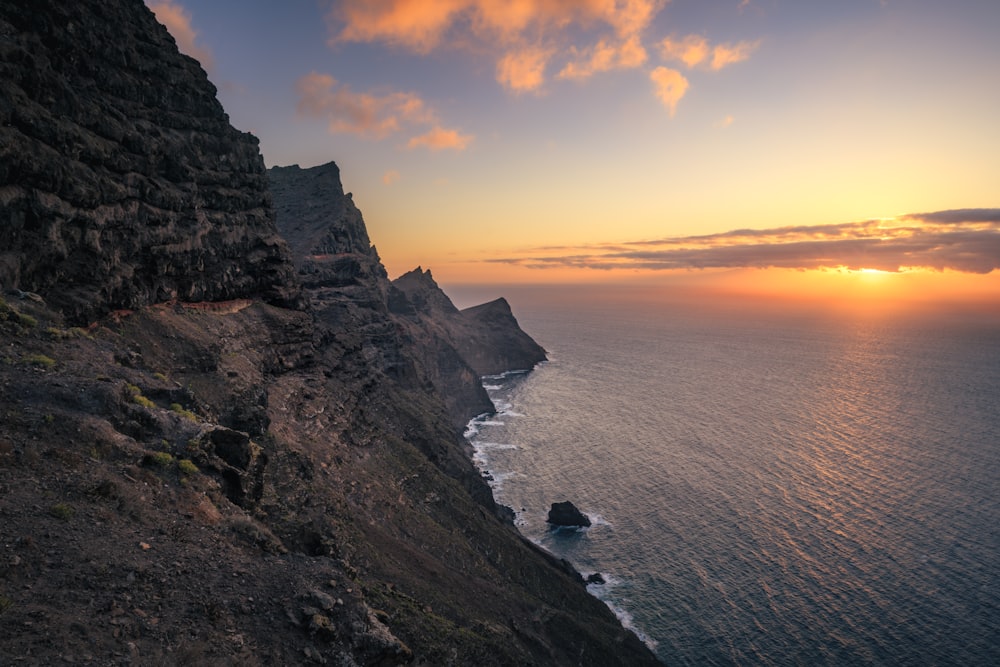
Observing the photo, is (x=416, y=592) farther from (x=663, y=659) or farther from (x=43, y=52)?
(x=43, y=52)

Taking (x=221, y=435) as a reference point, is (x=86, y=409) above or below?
above

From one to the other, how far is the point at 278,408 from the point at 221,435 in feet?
96.2

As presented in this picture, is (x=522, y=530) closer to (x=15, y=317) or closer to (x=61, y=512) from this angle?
(x=15, y=317)

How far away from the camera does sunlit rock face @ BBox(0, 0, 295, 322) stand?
36250 millimetres

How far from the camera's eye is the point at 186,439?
89.1 ft

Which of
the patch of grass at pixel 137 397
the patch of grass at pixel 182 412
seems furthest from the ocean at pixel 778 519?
the patch of grass at pixel 137 397

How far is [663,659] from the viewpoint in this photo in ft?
211

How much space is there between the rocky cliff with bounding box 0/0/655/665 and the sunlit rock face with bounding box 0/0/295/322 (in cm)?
20

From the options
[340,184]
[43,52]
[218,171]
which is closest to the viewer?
[43,52]

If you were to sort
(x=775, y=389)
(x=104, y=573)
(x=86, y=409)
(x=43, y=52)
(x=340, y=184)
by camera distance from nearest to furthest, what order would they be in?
(x=104, y=573) < (x=86, y=409) < (x=43, y=52) < (x=340, y=184) < (x=775, y=389)

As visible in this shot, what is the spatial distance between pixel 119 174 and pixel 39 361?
26.7 meters

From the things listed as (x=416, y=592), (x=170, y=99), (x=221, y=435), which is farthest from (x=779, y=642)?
(x=170, y=99)

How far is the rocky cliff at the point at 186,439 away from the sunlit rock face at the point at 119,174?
0.20 meters

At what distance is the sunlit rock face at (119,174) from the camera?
119ft
